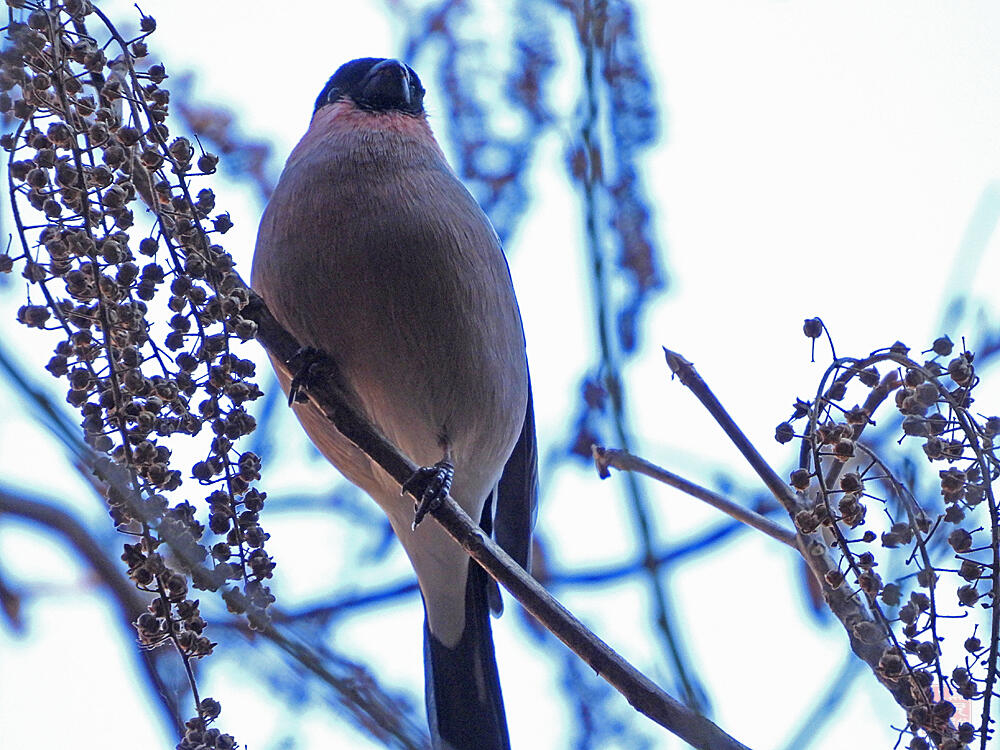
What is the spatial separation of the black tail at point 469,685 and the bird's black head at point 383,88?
1155 mm

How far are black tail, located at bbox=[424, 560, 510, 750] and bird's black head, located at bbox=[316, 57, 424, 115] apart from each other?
3.79ft

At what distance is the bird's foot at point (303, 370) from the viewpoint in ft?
6.98

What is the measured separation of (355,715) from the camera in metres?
1.03

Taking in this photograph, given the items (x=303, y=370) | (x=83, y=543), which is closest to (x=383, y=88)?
(x=303, y=370)

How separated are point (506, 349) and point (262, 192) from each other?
1172mm

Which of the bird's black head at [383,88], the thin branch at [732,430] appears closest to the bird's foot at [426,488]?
the thin branch at [732,430]

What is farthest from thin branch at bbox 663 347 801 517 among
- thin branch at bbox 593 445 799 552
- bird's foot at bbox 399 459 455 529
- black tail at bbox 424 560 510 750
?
black tail at bbox 424 560 510 750

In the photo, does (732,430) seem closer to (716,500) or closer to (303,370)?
(716,500)

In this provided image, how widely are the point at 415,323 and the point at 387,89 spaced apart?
0.75 metres

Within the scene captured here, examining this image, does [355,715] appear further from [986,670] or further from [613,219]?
[613,219]

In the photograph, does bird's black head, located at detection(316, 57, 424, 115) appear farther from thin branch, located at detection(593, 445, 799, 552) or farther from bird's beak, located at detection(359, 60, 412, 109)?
thin branch, located at detection(593, 445, 799, 552)

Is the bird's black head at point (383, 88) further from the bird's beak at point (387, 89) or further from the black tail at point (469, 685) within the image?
the black tail at point (469, 685)

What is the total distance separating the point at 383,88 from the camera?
2750mm

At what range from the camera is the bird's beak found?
274 cm
